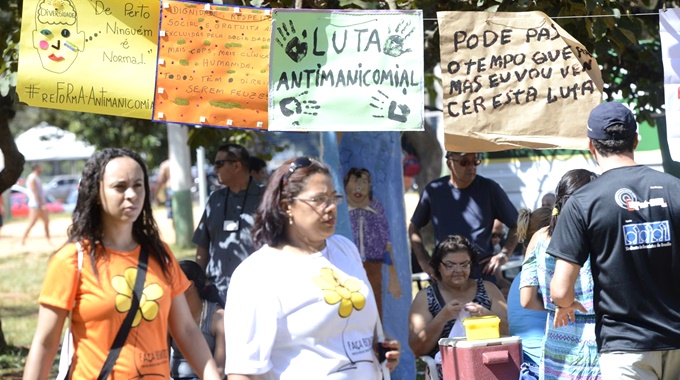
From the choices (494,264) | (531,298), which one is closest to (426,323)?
(531,298)

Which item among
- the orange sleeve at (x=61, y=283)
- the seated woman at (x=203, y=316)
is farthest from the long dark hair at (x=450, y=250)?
the orange sleeve at (x=61, y=283)

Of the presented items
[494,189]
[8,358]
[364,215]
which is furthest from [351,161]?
[8,358]

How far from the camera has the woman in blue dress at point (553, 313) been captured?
446cm

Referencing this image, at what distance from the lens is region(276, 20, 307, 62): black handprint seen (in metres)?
Result: 5.54

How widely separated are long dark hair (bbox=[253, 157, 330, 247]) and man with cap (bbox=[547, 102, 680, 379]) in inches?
39.7

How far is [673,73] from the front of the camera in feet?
18.3

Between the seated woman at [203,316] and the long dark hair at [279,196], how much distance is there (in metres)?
1.54

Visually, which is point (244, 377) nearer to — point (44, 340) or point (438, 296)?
point (44, 340)

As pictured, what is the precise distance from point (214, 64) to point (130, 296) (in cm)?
218

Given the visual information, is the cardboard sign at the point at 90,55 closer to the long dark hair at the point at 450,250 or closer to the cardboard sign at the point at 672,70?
the long dark hair at the point at 450,250

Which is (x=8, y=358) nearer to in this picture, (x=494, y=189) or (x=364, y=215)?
(x=364, y=215)

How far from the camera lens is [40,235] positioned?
26938 millimetres

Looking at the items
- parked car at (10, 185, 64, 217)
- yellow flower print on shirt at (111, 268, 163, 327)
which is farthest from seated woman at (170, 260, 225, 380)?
parked car at (10, 185, 64, 217)

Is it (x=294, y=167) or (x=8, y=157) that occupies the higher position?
(x=8, y=157)
